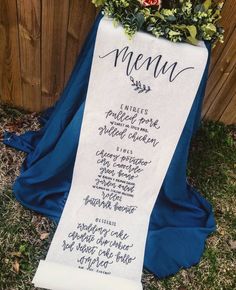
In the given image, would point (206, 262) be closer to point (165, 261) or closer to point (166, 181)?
point (165, 261)

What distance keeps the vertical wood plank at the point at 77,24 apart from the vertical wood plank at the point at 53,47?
0.03m

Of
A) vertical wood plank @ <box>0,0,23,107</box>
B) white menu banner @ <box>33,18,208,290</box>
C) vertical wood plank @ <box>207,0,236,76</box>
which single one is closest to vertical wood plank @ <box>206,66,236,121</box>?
vertical wood plank @ <box>207,0,236,76</box>

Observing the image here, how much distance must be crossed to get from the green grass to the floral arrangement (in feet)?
4.46

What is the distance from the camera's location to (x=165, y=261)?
7.92 ft

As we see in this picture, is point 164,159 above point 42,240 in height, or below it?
above

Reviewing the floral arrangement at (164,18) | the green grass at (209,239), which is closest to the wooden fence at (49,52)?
the green grass at (209,239)

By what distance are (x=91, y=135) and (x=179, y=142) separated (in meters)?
0.54

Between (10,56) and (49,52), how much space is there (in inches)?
11.6

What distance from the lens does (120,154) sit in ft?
7.47

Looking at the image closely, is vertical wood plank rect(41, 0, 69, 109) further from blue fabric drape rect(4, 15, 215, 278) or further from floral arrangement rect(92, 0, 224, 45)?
floral arrangement rect(92, 0, 224, 45)

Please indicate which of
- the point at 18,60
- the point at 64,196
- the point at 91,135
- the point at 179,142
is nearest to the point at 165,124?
the point at 179,142

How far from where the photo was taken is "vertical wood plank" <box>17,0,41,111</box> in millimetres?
2324

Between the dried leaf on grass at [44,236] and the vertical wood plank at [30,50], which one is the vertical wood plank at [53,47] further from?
the dried leaf on grass at [44,236]

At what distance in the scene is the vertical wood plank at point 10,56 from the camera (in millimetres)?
2369
